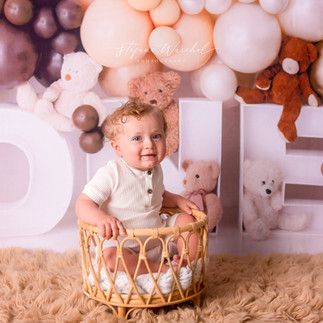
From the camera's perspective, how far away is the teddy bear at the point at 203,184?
6.26 ft

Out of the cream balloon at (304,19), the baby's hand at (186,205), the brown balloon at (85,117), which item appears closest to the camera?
the baby's hand at (186,205)

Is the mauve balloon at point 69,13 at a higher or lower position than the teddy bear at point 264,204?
higher

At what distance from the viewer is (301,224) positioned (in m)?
1.94

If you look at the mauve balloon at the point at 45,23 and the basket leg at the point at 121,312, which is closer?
the basket leg at the point at 121,312

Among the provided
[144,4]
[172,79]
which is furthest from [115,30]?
[172,79]

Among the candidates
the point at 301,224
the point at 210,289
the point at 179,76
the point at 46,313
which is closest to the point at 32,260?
the point at 46,313

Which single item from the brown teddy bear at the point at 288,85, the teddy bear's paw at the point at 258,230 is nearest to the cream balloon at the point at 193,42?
the brown teddy bear at the point at 288,85

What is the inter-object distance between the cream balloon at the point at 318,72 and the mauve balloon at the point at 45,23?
2.53ft

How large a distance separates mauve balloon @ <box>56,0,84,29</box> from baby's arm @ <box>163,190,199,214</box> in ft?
1.95

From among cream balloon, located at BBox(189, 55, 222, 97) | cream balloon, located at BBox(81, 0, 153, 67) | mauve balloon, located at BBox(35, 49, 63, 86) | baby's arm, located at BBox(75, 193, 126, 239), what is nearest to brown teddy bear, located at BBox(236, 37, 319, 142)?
cream balloon, located at BBox(189, 55, 222, 97)

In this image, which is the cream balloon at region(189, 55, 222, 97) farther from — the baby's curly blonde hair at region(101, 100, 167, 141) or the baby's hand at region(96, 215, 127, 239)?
the baby's hand at region(96, 215, 127, 239)

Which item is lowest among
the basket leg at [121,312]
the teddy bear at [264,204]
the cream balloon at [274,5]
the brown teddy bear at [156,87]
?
the basket leg at [121,312]

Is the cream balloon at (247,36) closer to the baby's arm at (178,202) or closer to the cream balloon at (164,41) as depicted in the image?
the cream balloon at (164,41)

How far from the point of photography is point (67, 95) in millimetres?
1893
